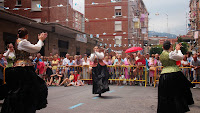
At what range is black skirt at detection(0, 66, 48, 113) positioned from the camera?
4770 mm

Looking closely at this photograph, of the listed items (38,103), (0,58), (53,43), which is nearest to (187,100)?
(38,103)

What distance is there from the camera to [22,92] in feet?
15.9

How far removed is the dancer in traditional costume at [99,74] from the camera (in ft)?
33.4

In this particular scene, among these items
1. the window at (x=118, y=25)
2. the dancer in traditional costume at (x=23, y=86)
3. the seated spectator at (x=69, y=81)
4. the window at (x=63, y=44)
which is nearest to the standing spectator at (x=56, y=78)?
the seated spectator at (x=69, y=81)

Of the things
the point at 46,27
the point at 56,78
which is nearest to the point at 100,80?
the point at 56,78

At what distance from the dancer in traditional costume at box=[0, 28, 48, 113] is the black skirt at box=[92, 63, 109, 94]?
5169 mm

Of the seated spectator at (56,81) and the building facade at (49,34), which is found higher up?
the building facade at (49,34)

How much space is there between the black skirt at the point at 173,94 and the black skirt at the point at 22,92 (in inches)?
104

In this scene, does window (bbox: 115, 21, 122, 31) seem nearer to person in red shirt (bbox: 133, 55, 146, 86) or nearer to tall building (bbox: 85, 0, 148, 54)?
tall building (bbox: 85, 0, 148, 54)

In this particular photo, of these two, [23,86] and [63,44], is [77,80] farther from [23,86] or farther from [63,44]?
[63,44]

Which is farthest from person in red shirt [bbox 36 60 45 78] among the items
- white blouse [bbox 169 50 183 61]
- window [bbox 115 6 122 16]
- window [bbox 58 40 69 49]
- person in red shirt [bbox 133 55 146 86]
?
window [bbox 115 6 122 16]

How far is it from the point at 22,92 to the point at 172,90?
3.16m

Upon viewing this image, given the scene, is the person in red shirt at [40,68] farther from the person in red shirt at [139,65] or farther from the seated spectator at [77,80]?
the person in red shirt at [139,65]

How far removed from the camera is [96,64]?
10531 mm
